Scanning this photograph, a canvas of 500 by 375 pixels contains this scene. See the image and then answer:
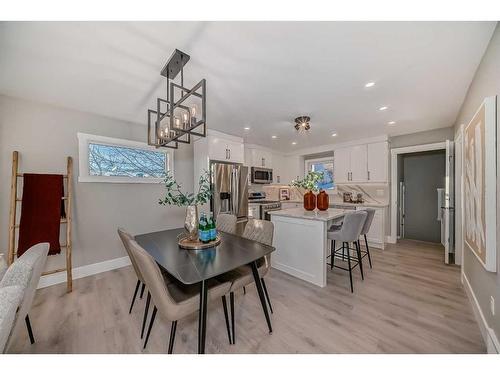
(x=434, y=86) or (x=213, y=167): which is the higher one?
(x=434, y=86)

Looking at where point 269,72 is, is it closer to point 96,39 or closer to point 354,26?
point 354,26

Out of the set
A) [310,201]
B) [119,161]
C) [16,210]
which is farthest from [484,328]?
[16,210]

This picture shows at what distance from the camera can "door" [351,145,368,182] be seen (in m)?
4.30

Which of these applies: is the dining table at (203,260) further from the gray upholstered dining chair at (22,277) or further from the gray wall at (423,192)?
the gray wall at (423,192)

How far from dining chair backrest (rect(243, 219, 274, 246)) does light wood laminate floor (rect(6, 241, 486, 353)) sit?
665 mm

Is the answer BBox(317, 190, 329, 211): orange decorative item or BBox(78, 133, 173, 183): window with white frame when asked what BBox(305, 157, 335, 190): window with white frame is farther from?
BBox(78, 133, 173, 183): window with white frame

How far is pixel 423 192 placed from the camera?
4.50 m

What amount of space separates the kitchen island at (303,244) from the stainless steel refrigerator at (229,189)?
108cm

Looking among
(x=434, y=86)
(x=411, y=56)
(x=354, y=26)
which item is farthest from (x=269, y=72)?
(x=434, y=86)

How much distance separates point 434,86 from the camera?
6.93ft

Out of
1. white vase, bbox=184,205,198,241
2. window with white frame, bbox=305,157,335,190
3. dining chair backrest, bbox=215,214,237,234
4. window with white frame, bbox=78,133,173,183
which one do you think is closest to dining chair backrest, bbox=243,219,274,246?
dining chair backrest, bbox=215,214,237,234

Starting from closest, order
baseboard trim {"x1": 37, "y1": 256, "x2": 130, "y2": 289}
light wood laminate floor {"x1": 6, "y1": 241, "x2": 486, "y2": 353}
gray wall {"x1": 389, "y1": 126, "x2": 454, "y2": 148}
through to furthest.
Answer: light wood laminate floor {"x1": 6, "y1": 241, "x2": 486, "y2": 353}
baseboard trim {"x1": 37, "y1": 256, "x2": 130, "y2": 289}
gray wall {"x1": 389, "y1": 126, "x2": 454, "y2": 148}

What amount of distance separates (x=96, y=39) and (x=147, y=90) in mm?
766

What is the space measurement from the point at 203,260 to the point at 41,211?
2.37m
